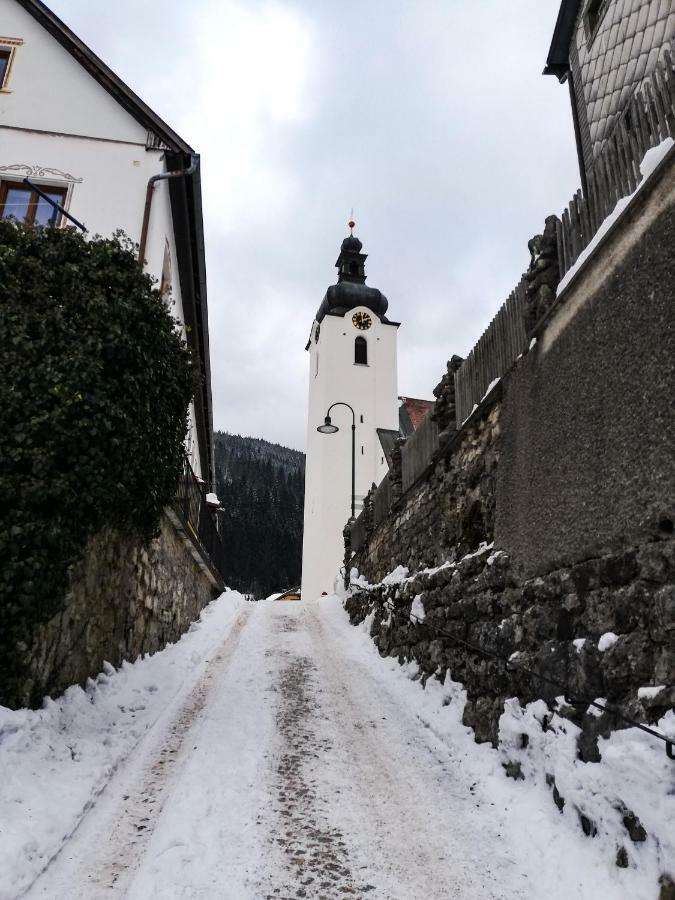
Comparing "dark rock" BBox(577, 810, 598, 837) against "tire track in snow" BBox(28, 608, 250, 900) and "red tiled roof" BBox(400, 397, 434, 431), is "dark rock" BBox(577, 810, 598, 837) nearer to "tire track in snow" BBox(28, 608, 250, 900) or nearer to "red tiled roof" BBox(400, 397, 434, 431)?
"tire track in snow" BBox(28, 608, 250, 900)

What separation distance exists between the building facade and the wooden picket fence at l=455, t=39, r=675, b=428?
1.47 metres

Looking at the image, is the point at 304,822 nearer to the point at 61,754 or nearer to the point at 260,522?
the point at 61,754

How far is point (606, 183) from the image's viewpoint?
4.32 m

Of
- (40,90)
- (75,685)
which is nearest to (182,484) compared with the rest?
(75,685)

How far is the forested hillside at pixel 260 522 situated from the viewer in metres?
66.3

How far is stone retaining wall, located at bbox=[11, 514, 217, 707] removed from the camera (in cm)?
499

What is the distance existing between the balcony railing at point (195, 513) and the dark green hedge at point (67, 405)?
6.38ft

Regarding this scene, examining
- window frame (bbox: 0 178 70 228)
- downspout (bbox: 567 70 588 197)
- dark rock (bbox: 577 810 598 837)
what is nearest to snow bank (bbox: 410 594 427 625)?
dark rock (bbox: 577 810 598 837)

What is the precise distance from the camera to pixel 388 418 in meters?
34.6

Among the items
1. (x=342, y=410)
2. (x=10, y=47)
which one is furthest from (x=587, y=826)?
(x=342, y=410)

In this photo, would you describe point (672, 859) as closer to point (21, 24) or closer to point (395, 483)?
point (395, 483)

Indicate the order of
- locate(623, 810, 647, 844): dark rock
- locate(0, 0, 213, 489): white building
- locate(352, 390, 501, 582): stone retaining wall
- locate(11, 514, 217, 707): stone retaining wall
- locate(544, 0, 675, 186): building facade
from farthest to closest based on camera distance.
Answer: locate(0, 0, 213, 489): white building, locate(352, 390, 501, 582): stone retaining wall, locate(544, 0, 675, 186): building facade, locate(11, 514, 217, 707): stone retaining wall, locate(623, 810, 647, 844): dark rock

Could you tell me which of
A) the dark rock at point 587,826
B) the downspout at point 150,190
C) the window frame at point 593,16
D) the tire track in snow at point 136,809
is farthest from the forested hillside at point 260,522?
the dark rock at point 587,826

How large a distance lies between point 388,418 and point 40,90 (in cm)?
2665
